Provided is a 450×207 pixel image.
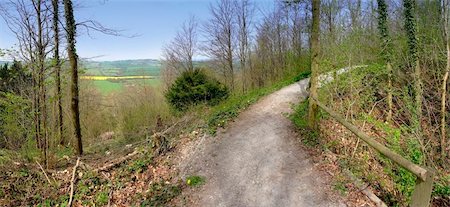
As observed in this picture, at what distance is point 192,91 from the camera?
18.5m

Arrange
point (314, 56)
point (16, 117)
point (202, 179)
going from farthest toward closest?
point (314, 56) → point (16, 117) → point (202, 179)

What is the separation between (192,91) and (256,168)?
1167 cm

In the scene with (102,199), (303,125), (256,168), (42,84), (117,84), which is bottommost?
(102,199)

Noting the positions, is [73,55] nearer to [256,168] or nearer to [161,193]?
[161,193]

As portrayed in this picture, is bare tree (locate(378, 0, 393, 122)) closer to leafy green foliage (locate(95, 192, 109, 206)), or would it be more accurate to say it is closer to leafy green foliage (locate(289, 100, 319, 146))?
leafy green foliage (locate(289, 100, 319, 146))

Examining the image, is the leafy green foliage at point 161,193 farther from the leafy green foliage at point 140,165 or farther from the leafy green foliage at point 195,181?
the leafy green foliage at point 140,165

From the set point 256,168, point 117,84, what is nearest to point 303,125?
point 256,168

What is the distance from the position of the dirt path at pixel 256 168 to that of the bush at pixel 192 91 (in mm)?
8113

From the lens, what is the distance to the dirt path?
629 cm

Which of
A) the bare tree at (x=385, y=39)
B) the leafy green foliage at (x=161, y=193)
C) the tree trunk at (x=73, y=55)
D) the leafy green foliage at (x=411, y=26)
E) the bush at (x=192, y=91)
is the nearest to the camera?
the leafy green foliage at (x=161, y=193)

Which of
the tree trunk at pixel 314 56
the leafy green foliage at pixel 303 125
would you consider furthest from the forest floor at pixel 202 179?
the tree trunk at pixel 314 56

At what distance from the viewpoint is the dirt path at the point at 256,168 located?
6.29m

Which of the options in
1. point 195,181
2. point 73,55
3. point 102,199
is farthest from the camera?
point 73,55

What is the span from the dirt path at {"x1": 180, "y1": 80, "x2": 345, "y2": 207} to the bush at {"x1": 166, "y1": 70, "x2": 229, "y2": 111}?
8113 mm
